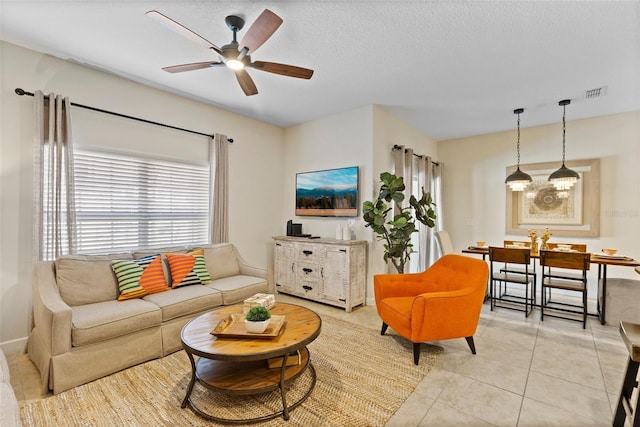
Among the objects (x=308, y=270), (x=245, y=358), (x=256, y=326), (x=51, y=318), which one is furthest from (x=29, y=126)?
(x=308, y=270)

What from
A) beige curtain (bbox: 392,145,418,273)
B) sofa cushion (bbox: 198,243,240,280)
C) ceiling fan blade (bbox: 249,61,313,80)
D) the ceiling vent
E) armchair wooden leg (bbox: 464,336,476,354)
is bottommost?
armchair wooden leg (bbox: 464,336,476,354)

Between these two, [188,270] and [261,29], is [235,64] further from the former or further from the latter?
[188,270]

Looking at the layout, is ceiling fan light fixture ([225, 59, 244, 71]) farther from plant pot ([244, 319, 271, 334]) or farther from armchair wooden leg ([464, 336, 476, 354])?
armchair wooden leg ([464, 336, 476, 354])

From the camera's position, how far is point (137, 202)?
3.55 meters

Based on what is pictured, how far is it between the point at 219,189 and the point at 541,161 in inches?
207

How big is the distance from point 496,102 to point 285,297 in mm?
4118

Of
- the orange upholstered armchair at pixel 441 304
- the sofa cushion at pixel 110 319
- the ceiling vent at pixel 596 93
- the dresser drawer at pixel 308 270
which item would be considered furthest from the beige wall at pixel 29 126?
the ceiling vent at pixel 596 93

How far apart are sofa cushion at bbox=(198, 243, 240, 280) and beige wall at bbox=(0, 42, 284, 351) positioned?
65 centimetres

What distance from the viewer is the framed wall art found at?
4527 millimetres

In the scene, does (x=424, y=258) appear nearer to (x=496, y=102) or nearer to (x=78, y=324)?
(x=496, y=102)

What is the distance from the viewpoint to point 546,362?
8.44ft

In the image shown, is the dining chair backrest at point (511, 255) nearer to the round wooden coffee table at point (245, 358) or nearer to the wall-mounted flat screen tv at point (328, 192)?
the wall-mounted flat screen tv at point (328, 192)

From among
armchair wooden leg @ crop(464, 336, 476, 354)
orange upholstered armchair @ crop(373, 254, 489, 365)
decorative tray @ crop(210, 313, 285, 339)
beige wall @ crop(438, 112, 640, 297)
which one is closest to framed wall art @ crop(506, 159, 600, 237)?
beige wall @ crop(438, 112, 640, 297)

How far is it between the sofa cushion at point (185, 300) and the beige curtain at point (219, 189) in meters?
1.17
